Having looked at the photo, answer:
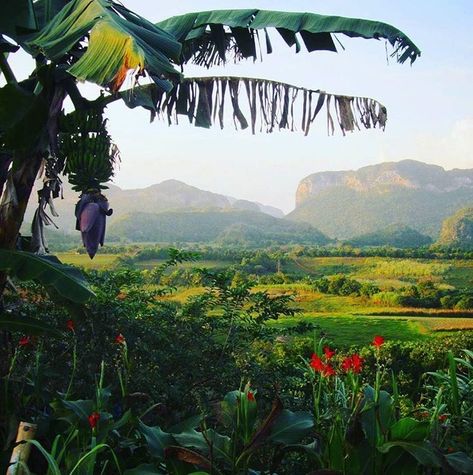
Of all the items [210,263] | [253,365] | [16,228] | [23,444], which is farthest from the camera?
[210,263]

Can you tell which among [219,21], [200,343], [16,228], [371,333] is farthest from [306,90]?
[371,333]

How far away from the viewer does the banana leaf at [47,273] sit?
2.01m

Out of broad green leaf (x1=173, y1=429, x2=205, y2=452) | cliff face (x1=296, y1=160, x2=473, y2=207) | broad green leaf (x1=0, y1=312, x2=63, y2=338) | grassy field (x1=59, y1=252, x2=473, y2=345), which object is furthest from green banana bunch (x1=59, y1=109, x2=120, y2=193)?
cliff face (x1=296, y1=160, x2=473, y2=207)

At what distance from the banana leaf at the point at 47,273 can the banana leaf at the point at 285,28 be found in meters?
1.15

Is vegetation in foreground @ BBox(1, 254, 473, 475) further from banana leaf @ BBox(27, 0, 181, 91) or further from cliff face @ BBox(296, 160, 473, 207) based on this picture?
cliff face @ BBox(296, 160, 473, 207)

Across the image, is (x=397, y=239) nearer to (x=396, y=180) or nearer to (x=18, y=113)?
(x=18, y=113)

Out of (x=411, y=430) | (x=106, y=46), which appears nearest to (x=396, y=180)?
(x=411, y=430)

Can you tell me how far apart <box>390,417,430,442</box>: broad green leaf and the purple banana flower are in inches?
41.1

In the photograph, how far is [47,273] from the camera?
205 centimetres

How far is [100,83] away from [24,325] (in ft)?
3.48

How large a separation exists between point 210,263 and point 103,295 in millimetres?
4500

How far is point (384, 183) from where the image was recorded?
113 feet

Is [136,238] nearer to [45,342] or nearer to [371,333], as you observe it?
[371,333]

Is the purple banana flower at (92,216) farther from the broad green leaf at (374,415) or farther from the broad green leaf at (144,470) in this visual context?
the broad green leaf at (374,415)
